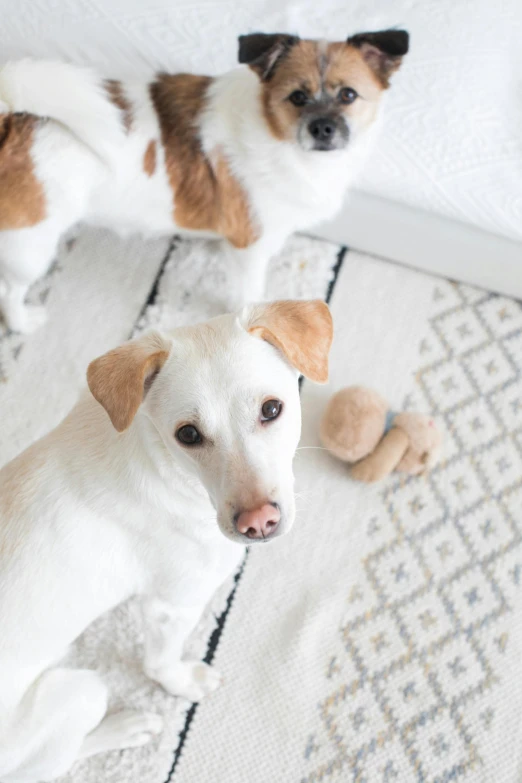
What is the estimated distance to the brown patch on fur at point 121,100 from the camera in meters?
1.76

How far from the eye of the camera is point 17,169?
1.69m

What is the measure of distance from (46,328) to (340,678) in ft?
4.52

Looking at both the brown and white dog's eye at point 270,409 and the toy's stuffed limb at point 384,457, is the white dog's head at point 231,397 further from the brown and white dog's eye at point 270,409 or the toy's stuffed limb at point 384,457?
Result: the toy's stuffed limb at point 384,457

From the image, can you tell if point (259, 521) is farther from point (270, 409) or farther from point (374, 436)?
point (374, 436)

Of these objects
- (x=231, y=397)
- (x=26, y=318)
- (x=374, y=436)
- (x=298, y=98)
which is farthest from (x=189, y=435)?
(x=26, y=318)

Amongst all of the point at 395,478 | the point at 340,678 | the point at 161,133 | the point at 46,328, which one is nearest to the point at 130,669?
the point at 340,678

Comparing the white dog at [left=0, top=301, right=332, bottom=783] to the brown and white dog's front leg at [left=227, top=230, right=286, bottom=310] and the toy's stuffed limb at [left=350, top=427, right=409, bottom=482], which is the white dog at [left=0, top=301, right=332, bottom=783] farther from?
the brown and white dog's front leg at [left=227, top=230, right=286, bottom=310]

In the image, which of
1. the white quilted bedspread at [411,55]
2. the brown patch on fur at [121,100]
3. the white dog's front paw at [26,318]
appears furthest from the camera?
the white dog's front paw at [26,318]

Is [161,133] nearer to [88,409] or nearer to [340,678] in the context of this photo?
[88,409]

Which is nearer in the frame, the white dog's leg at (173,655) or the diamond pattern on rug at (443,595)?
the white dog's leg at (173,655)

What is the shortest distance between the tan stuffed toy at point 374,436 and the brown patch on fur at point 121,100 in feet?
3.07

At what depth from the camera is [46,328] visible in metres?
2.23

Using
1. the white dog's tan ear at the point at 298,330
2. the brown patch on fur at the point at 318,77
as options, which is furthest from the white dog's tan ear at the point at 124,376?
the brown patch on fur at the point at 318,77

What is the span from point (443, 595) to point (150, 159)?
1444 mm
